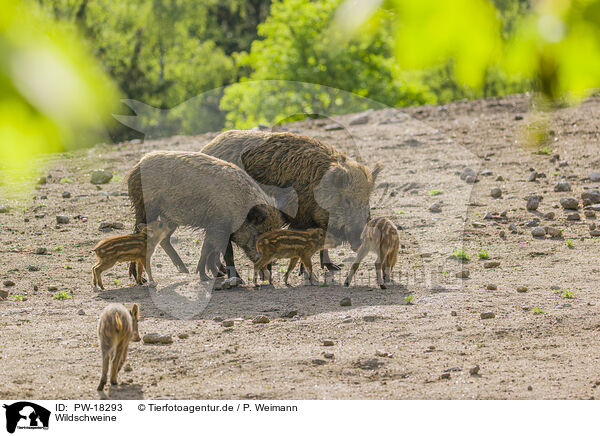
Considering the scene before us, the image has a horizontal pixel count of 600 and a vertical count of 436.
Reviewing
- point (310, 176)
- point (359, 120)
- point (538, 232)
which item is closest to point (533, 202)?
point (538, 232)

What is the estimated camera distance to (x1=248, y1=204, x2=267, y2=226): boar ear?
804 cm

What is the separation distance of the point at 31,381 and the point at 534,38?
4.49 meters

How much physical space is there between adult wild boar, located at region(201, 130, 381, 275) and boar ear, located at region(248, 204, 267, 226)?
1.79ft

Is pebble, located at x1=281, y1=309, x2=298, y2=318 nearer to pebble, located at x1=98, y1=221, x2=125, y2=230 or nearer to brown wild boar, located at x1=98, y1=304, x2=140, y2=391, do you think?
brown wild boar, located at x1=98, y1=304, x2=140, y2=391

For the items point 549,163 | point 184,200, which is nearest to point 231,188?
point 184,200

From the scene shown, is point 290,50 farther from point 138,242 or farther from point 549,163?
point 138,242

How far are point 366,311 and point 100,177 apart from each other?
7.75 m

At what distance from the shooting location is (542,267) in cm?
825

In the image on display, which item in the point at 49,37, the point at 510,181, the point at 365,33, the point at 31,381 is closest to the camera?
the point at 49,37

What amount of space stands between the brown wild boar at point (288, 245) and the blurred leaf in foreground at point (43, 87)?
578 centimetres

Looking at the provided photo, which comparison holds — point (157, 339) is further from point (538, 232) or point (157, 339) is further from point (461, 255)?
point (538, 232)

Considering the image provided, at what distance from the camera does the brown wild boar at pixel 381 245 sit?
25.0ft

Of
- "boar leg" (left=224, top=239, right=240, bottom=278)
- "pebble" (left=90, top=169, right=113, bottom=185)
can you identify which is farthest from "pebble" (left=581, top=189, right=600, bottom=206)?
"pebble" (left=90, top=169, right=113, bottom=185)
